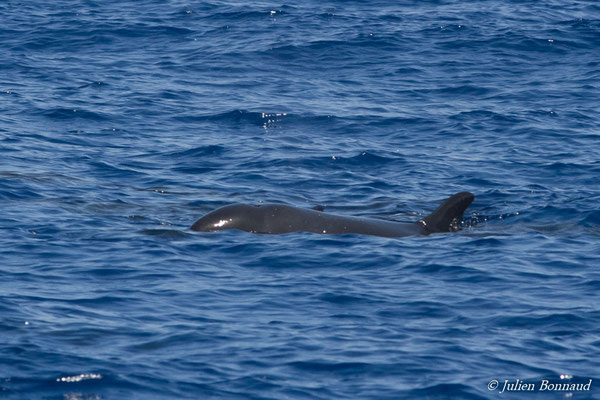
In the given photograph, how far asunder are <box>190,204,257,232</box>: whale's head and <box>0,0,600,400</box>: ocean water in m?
0.40

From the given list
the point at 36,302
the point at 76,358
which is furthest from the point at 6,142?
the point at 76,358

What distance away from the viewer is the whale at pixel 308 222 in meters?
16.6

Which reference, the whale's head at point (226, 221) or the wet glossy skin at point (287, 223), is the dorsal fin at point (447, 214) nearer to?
the wet glossy skin at point (287, 223)

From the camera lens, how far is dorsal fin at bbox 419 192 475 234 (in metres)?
17.1

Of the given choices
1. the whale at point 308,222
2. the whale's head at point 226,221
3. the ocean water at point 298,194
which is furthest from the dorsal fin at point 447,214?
the whale's head at point 226,221

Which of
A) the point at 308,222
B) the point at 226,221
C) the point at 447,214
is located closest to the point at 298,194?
the point at 308,222

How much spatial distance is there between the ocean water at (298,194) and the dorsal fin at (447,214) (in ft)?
1.12

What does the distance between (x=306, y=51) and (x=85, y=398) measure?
23870mm

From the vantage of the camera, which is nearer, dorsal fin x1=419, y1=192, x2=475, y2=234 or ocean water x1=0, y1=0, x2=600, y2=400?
ocean water x1=0, y1=0, x2=600, y2=400

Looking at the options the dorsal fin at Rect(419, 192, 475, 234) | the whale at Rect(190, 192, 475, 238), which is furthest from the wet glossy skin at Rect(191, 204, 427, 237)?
the dorsal fin at Rect(419, 192, 475, 234)

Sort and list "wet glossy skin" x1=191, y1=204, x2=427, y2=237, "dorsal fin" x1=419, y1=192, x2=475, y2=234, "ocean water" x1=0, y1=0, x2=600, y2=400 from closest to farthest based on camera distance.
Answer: "ocean water" x1=0, y1=0, x2=600, y2=400 < "wet glossy skin" x1=191, y1=204, x2=427, y2=237 < "dorsal fin" x1=419, y1=192, x2=475, y2=234

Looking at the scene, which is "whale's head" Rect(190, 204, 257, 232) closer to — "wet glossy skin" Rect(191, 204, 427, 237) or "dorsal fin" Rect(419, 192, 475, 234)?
"wet glossy skin" Rect(191, 204, 427, 237)

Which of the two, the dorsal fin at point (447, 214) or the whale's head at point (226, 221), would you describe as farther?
the dorsal fin at point (447, 214)

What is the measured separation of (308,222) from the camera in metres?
16.7
